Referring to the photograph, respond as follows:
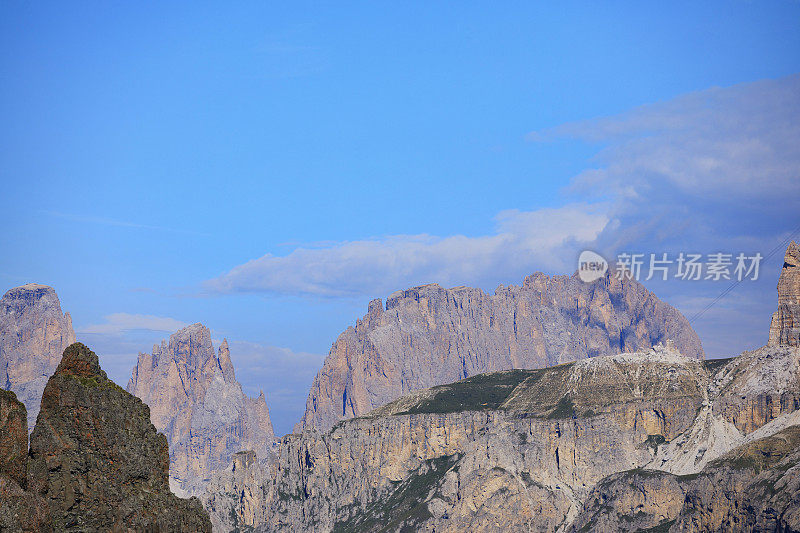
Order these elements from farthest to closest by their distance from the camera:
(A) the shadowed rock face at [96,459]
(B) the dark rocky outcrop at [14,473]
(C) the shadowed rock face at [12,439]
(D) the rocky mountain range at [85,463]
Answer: (A) the shadowed rock face at [96,459], (D) the rocky mountain range at [85,463], (C) the shadowed rock face at [12,439], (B) the dark rocky outcrop at [14,473]

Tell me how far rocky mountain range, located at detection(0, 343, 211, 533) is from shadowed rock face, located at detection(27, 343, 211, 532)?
0.07 metres

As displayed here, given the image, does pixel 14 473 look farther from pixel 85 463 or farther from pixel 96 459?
pixel 96 459

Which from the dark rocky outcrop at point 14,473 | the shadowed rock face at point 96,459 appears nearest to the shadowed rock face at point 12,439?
the dark rocky outcrop at point 14,473

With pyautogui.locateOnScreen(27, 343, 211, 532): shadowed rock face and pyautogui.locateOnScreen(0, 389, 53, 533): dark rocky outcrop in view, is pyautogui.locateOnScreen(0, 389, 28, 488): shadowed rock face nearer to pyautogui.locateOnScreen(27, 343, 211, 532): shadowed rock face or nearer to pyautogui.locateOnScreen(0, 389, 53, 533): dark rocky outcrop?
pyautogui.locateOnScreen(0, 389, 53, 533): dark rocky outcrop

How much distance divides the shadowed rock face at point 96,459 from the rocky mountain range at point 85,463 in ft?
0.23

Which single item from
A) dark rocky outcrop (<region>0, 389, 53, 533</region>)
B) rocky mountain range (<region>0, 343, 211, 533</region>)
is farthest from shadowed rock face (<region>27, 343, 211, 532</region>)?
dark rocky outcrop (<region>0, 389, 53, 533</region>)

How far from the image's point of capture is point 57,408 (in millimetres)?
76250

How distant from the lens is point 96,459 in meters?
76.2

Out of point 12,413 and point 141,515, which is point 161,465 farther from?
point 12,413

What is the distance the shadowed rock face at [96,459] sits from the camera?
7295cm

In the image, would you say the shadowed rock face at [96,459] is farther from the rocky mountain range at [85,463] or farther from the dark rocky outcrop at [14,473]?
the dark rocky outcrop at [14,473]

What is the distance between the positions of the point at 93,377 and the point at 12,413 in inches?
537

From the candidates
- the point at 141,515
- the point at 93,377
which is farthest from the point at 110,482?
the point at 93,377

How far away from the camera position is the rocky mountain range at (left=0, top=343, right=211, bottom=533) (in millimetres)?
66938
